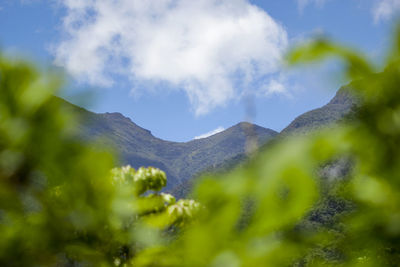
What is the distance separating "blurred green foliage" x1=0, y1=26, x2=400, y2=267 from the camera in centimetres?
53

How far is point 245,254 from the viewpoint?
0.55 m

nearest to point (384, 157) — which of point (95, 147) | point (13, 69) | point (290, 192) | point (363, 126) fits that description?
point (363, 126)

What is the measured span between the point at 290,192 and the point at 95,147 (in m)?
0.32

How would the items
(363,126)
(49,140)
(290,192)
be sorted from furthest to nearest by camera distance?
(363,126) < (49,140) < (290,192)

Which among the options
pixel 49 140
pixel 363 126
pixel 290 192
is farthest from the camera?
pixel 363 126

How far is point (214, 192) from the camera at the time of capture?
0.55 metres

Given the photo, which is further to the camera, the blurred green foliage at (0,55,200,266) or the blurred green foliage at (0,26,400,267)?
the blurred green foliage at (0,55,200,266)

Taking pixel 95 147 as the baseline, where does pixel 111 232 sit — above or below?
below

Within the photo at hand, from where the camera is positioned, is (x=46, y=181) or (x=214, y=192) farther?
(x=46, y=181)

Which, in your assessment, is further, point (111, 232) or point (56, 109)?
point (111, 232)

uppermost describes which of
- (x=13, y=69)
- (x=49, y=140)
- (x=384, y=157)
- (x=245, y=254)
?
(x=13, y=69)

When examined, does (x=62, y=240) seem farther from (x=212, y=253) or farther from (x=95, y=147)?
(x=212, y=253)

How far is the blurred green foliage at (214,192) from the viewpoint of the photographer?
1.75 ft

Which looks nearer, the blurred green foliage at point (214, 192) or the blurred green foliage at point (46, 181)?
the blurred green foliage at point (214, 192)
